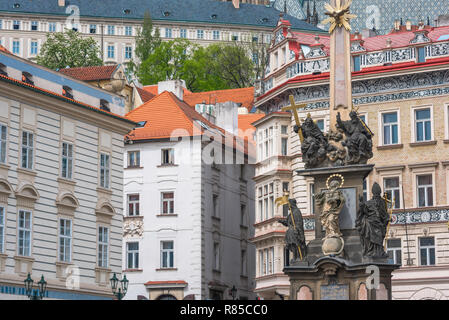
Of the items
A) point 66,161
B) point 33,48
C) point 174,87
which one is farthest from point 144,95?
point 33,48

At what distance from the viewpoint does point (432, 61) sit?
1810 inches

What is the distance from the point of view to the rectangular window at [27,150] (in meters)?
38.2

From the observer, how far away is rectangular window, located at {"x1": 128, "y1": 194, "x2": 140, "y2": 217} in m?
55.2

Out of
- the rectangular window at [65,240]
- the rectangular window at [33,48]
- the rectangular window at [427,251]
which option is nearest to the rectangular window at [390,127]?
the rectangular window at [427,251]

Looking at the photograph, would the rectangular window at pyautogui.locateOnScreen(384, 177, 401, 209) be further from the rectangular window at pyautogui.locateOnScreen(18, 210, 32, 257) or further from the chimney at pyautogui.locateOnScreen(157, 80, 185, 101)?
the chimney at pyautogui.locateOnScreen(157, 80, 185, 101)

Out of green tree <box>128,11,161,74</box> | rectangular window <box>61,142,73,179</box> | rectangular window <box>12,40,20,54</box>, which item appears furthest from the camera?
rectangular window <box>12,40,20,54</box>

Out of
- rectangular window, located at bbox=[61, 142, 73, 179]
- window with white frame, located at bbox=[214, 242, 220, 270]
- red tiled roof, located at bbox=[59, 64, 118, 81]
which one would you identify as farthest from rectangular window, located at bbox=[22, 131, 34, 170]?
red tiled roof, located at bbox=[59, 64, 118, 81]

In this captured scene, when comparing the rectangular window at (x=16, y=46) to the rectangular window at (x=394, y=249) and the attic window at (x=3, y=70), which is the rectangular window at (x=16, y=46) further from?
the attic window at (x=3, y=70)

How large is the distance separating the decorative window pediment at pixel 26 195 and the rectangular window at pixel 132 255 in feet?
54.3

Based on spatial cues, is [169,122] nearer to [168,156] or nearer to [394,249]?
[168,156]

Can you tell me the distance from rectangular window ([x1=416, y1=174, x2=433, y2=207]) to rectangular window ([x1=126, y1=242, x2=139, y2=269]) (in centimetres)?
1521

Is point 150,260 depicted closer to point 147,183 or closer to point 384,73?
point 147,183

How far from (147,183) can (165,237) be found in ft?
9.72
